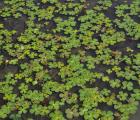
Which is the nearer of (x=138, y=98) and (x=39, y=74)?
(x=138, y=98)

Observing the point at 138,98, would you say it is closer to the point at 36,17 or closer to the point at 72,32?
the point at 72,32

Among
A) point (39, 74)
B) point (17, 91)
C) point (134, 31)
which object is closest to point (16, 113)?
point (17, 91)

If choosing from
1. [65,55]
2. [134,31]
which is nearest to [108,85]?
[65,55]

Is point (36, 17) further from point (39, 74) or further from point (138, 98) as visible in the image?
point (138, 98)

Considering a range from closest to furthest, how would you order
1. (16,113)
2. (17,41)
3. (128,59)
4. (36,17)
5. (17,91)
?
(16,113) → (17,91) → (128,59) → (17,41) → (36,17)

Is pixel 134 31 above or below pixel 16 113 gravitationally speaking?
above

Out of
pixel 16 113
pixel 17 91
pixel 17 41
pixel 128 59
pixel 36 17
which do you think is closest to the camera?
pixel 16 113
